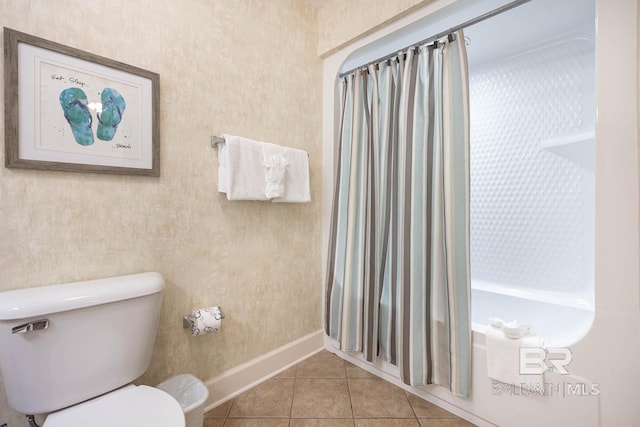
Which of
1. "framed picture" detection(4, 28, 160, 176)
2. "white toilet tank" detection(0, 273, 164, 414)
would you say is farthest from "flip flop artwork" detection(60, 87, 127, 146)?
"white toilet tank" detection(0, 273, 164, 414)

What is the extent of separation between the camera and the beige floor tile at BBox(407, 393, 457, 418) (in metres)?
1.34

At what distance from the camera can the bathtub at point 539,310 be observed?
1.18 meters

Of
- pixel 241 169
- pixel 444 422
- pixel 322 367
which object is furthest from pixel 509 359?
pixel 241 169

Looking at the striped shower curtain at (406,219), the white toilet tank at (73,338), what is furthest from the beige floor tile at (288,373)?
the white toilet tank at (73,338)

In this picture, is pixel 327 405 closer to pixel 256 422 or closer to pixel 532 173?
pixel 256 422

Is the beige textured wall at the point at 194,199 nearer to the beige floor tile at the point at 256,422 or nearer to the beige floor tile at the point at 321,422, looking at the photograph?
the beige floor tile at the point at 256,422

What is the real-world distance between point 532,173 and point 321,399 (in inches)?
72.9

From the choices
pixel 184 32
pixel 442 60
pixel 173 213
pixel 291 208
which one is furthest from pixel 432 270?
pixel 184 32

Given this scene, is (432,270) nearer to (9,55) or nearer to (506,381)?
(506,381)

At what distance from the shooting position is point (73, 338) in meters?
0.88

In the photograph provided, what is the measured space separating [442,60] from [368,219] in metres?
0.91

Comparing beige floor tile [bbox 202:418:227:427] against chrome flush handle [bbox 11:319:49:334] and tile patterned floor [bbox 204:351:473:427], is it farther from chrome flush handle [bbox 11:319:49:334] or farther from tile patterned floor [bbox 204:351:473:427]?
chrome flush handle [bbox 11:319:49:334]

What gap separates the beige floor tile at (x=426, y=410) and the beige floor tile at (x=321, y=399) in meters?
0.35

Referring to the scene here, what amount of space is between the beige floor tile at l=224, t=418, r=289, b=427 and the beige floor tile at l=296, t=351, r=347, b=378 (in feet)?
1.21
